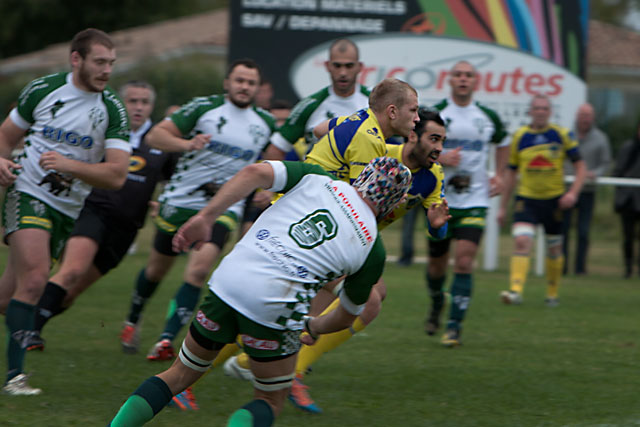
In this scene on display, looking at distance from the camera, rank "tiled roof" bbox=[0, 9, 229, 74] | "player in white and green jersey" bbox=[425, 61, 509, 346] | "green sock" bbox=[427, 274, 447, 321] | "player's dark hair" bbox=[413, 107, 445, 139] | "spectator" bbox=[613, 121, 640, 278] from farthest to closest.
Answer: "tiled roof" bbox=[0, 9, 229, 74] → "spectator" bbox=[613, 121, 640, 278] → "green sock" bbox=[427, 274, 447, 321] → "player in white and green jersey" bbox=[425, 61, 509, 346] → "player's dark hair" bbox=[413, 107, 445, 139]

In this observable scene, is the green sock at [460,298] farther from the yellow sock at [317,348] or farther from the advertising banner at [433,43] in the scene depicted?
the advertising banner at [433,43]

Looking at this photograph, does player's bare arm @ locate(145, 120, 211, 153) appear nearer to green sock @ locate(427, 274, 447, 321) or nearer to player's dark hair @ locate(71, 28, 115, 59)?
player's dark hair @ locate(71, 28, 115, 59)

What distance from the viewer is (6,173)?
5.27 meters

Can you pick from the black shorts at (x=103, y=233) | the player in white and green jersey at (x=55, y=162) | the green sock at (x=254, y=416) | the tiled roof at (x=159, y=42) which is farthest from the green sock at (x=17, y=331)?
the tiled roof at (x=159, y=42)

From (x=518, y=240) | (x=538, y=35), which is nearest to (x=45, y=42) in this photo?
(x=538, y=35)

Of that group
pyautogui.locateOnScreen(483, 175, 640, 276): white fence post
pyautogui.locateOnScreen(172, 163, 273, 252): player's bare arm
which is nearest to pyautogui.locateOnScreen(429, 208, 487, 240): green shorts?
pyautogui.locateOnScreen(172, 163, 273, 252): player's bare arm

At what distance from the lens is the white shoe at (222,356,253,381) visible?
599 centimetres

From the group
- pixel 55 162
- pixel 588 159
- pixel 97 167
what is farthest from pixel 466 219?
pixel 588 159

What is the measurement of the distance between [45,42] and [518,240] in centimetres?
3512

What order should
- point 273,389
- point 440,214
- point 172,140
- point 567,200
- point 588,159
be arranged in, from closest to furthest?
1. point 273,389
2. point 440,214
3. point 172,140
4. point 567,200
5. point 588,159

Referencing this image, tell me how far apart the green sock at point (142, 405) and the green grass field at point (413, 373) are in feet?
3.49

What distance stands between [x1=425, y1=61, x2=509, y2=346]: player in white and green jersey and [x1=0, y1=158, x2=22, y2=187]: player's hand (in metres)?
3.80

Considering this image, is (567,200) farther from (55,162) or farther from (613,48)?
(613,48)

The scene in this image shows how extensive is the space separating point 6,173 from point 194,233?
1.91 metres
